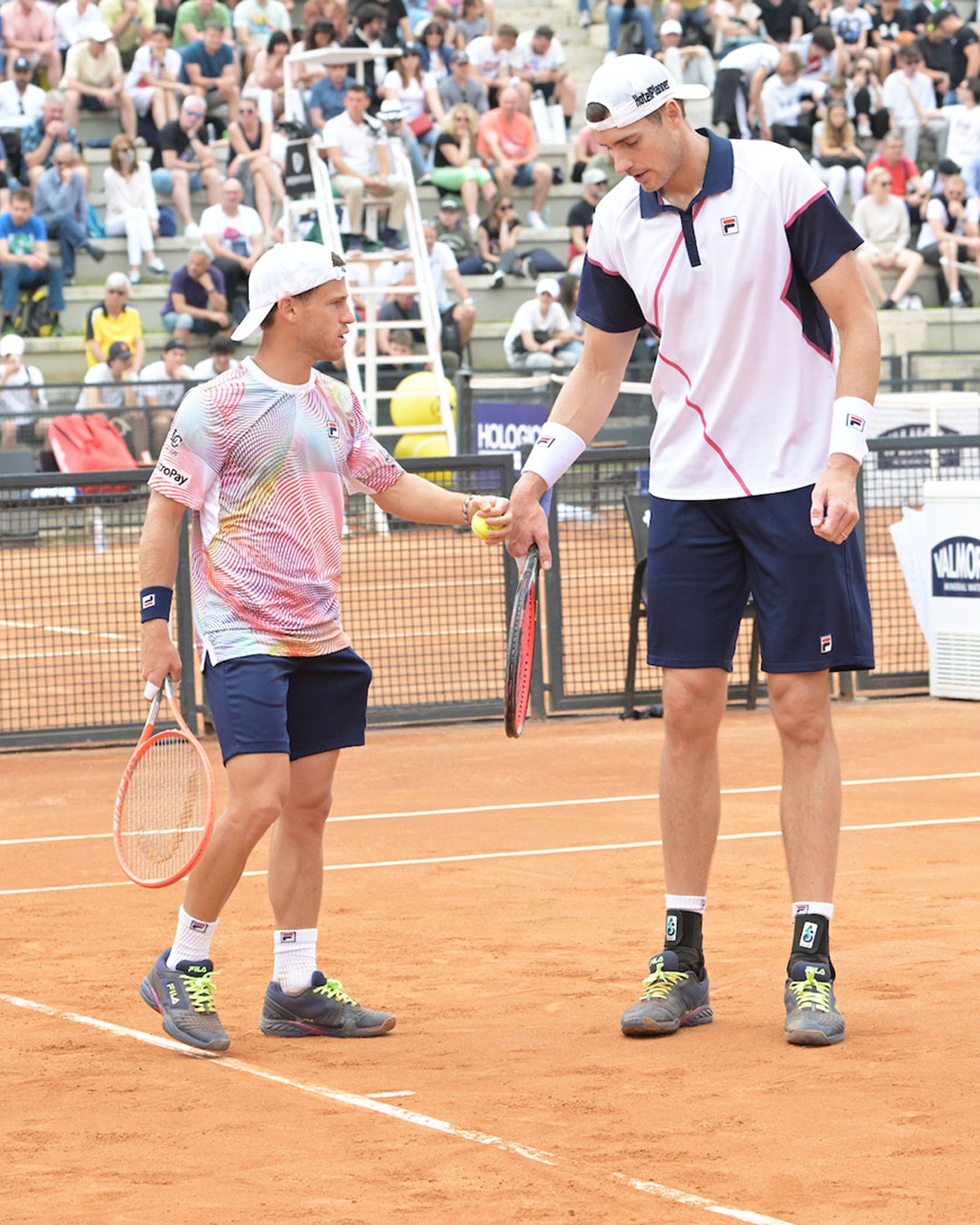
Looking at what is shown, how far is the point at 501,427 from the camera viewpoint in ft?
72.7

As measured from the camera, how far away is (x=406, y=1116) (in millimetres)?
4867

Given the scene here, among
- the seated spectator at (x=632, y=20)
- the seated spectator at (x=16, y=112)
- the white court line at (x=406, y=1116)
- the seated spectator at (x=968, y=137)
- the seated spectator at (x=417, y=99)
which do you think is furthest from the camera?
the seated spectator at (x=632, y=20)

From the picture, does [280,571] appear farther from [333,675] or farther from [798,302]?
[798,302]

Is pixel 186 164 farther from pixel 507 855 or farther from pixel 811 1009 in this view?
pixel 811 1009

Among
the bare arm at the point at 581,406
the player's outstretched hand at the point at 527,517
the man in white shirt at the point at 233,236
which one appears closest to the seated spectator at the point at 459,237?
the man in white shirt at the point at 233,236

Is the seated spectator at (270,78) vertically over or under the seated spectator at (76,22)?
under

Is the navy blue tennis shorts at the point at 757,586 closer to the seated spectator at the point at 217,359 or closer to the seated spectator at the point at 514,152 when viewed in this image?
the seated spectator at the point at 217,359

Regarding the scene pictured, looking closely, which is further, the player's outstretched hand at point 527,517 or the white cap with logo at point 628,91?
the player's outstretched hand at point 527,517

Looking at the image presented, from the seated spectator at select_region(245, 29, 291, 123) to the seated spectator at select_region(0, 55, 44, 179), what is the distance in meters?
Answer: 2.66

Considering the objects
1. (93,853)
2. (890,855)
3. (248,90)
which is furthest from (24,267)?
(890,855)

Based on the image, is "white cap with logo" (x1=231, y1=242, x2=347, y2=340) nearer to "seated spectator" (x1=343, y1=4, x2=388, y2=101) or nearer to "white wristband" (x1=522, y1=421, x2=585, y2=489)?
"white wristband" (x1=522, y1=421, x2=585, y2=489)

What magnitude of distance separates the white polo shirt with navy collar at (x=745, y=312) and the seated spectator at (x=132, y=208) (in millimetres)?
19259

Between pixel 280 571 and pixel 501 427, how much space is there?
16.6 metres

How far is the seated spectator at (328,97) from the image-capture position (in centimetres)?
2402
